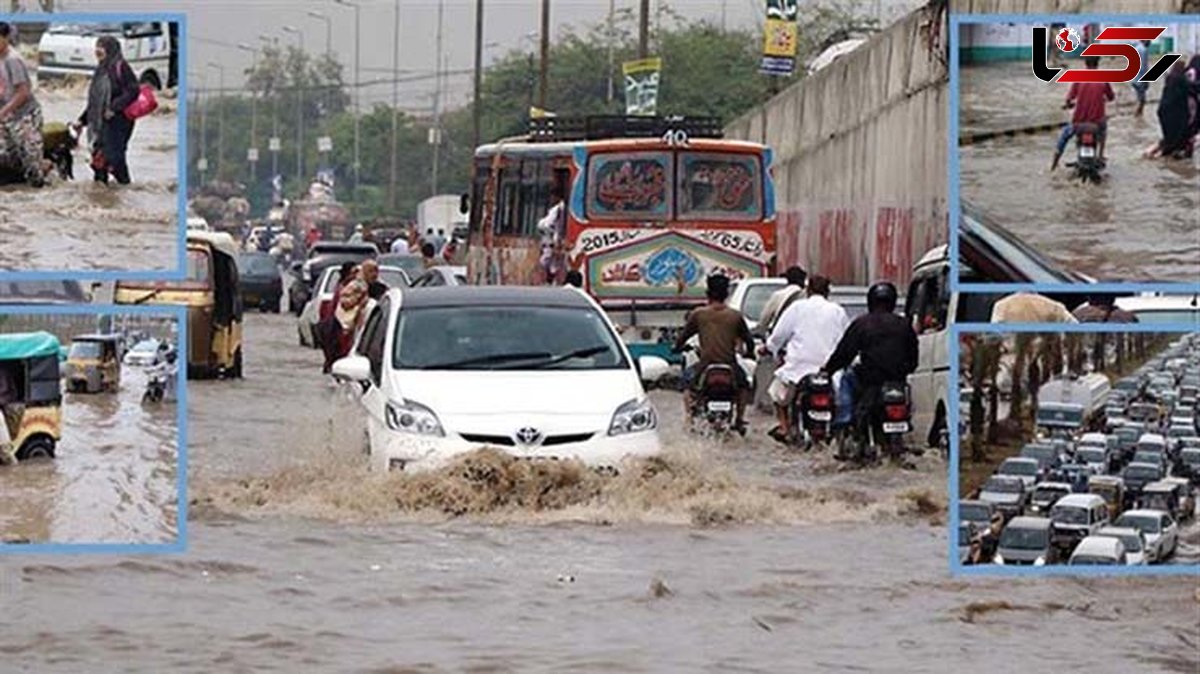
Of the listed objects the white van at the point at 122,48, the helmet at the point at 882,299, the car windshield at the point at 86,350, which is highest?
the white van at the point at 122,48

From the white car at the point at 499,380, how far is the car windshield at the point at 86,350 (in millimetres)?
5202

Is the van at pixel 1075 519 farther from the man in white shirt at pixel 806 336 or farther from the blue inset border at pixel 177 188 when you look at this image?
the man in white shirt at pixel 806 336

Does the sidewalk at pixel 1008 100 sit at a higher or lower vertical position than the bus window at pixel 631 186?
higher

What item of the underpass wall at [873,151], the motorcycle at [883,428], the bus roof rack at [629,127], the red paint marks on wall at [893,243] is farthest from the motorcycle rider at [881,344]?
the red paint marks on wall at [893,243]

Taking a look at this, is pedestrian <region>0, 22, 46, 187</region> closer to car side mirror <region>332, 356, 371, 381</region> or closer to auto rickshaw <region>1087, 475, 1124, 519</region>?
auto rickshaw <region>1087, 475, 1124, 519</region>

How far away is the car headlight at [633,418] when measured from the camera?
1558cm

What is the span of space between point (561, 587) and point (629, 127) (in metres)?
17.9

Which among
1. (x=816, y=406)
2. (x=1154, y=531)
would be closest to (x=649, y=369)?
(x=816, y=406)

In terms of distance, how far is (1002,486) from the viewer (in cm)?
931

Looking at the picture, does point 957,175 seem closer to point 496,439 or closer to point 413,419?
point 496,439

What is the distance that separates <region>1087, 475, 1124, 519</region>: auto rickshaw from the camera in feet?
30.6

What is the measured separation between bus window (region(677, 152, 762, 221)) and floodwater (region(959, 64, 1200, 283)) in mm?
20276

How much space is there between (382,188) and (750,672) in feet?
325

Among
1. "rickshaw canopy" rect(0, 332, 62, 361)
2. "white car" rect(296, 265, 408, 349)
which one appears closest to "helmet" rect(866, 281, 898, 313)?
"rickshaw canopy" rect(0, 332, 62, 361)
